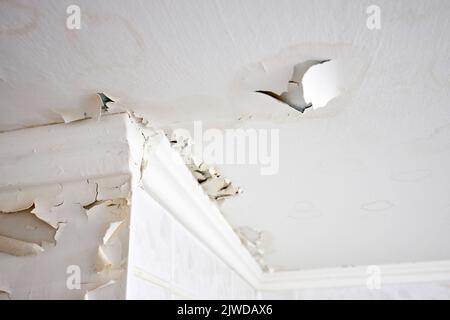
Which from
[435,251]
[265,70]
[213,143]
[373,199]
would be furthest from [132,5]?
[435,251]

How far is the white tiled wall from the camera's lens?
0.75 m

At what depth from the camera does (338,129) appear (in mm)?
860

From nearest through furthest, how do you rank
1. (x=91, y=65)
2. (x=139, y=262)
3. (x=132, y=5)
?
1. (x=132, y=5)
2. (x=91, y=65)
3. (x=139, y=262)

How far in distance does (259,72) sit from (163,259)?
1.62 ft

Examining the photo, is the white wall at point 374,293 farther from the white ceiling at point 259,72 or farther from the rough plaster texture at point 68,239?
the rough plaster texture at point 68,239

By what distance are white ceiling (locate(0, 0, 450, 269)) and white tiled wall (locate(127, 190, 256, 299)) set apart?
0.21 meters

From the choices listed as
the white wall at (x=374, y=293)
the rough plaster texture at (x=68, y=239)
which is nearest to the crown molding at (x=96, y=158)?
the rough plaster texture at (x=68, y=239)

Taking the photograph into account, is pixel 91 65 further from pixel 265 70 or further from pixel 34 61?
pixel 265 70

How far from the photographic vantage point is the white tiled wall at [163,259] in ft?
2.46

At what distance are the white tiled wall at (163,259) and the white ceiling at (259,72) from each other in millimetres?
212

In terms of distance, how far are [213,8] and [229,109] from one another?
266 mm

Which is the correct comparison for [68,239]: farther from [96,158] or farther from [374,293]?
[374,293]

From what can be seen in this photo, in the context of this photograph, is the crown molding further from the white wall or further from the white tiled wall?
the white wall

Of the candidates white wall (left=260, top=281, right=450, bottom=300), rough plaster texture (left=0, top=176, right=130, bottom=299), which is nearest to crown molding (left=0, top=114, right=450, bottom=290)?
rough plaster texture (left=0, top=176, right=130, bottom=299)
